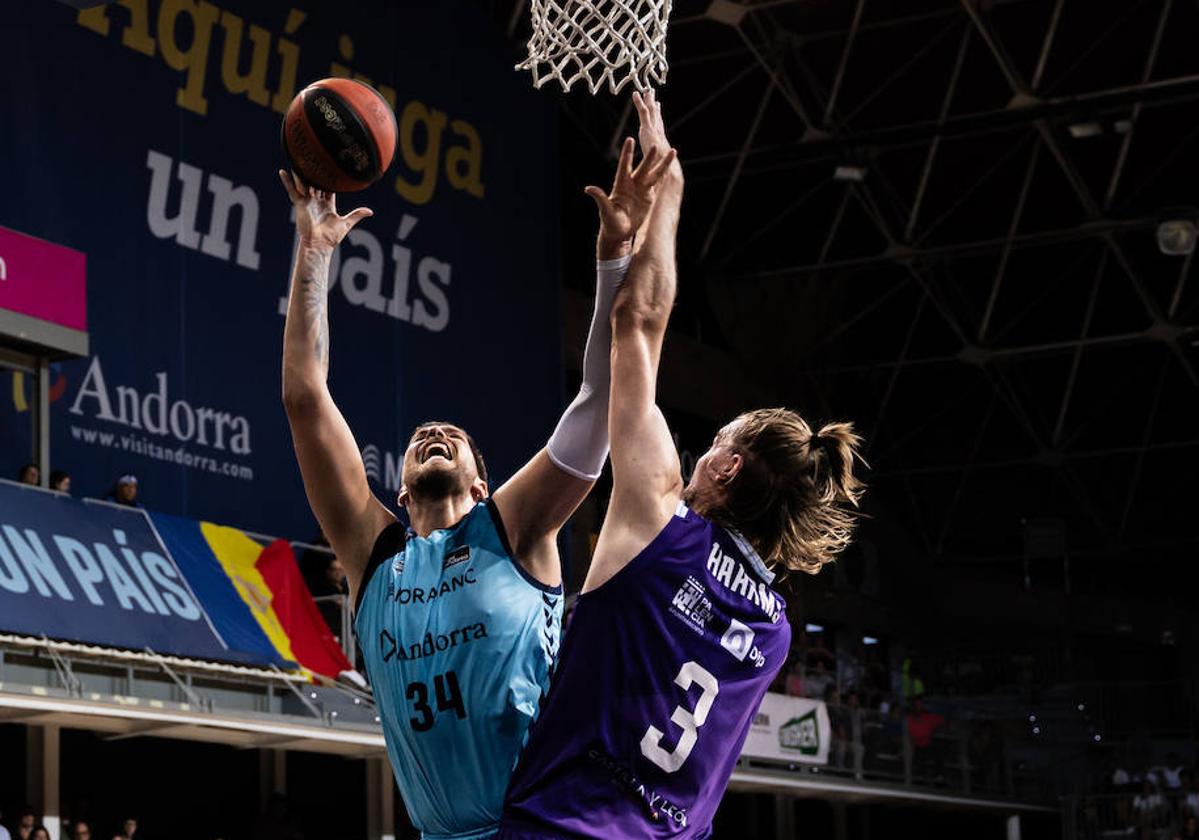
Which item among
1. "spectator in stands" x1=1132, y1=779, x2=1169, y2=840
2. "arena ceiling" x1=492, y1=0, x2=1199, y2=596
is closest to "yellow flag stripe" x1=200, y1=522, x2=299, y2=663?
"arena ceiling" x1=492, y1=0, x2=1199, y2=596

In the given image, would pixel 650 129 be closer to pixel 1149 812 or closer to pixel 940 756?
pixel 940 756

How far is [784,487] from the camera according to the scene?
427 cm

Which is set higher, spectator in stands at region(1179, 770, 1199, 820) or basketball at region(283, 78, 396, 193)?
basketball at region(283, 78, 396, 193)

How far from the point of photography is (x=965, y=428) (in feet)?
113

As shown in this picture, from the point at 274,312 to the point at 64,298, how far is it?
387 centimetres

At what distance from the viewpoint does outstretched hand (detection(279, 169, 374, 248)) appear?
4.99 m

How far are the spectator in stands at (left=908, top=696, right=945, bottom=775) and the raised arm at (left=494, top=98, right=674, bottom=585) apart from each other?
21878 mm

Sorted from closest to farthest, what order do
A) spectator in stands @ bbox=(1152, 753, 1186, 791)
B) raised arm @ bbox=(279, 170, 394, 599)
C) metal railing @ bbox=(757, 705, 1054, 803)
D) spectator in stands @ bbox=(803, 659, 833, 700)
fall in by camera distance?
raised arm @ bbox=(279, 170, 394, 599) < metal railing @ bbox=(757, 705, 1054, 803) < spectator in stands @ bbox=(803, 659, 833, 700) < spectator in stands @ bbox=(1152, 753, 1186, 791)

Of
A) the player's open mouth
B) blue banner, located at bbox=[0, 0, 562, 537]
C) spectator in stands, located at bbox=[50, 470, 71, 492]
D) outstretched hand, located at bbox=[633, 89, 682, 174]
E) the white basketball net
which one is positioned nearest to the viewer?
outstretched hand, located at bbox=[633, 89, 682, 174]

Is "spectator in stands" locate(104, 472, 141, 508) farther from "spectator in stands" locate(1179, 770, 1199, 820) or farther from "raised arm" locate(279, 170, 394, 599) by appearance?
"spectator in stands" locate(1179, 770, 1199, 820)

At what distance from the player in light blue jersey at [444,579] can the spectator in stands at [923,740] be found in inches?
860

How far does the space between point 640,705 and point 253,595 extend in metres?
13.9

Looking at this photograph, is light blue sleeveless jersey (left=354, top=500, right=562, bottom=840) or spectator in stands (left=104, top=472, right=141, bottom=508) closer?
light blue sleeveless jersey (left=354, top=500, right=562, bottom=840)

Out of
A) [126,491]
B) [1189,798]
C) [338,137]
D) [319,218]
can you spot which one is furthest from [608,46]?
[1189,798]
